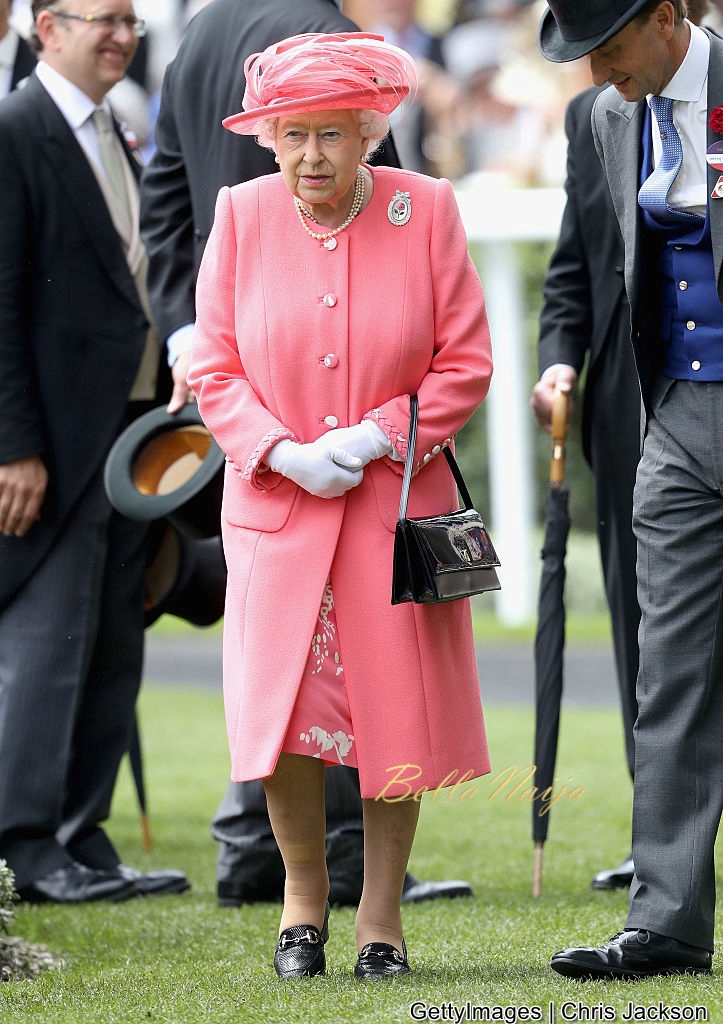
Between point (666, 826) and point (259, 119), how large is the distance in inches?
68.1

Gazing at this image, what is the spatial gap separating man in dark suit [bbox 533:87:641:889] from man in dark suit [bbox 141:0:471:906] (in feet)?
2.62

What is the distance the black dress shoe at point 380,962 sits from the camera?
3762mm

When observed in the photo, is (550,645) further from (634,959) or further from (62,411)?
(62,411)

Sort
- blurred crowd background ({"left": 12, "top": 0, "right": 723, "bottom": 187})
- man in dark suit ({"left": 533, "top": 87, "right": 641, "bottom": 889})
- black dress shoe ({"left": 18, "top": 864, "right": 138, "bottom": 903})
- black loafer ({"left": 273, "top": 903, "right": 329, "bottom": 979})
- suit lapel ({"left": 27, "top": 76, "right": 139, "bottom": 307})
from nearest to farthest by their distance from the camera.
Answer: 1. black loafer ({"left": 273, "top": 903, "right": 329, "bottom": 979})
2. man in dark suit ({"left": 533, "top": 87, "right": 641, "bottom": 889})
3. black dress shoe ({"left": 18, "top": 864, "right": 138, "bottom": 903})
4. suit lapel ({"left": 27, "top": 76, "right": 139, "bottom": 307})
5. blurred crowd background ({"left": 12, "top": 0, "right": 723, "bottom": 187})

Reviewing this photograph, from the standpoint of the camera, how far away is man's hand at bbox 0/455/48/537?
17.6ft

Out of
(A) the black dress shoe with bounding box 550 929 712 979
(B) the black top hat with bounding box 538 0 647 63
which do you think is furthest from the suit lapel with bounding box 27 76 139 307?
(A) the black dress shoe with bounding box 550 929 712 979

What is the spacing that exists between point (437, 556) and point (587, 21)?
112 cm

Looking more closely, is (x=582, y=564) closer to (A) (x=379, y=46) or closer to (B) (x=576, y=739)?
(B) (x=576, y=739)

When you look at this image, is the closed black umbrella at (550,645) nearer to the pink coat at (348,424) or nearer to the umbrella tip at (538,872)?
the umbrella tip at (538,872)

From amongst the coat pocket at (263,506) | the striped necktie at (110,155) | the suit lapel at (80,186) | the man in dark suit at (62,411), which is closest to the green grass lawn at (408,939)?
the man in dark suit at (62,411)

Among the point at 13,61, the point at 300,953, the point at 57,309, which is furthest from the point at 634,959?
the point at 13,61

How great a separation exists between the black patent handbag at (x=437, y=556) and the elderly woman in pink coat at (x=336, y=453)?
80 mm

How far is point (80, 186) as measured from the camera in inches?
217

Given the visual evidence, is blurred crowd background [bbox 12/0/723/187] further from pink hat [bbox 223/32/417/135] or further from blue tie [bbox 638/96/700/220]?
blue tie [bbox 638/96/700/220]
